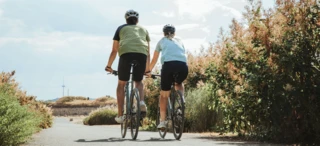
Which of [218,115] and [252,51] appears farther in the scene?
[218,115]

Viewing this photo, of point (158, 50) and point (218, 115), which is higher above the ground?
point (158, 50)

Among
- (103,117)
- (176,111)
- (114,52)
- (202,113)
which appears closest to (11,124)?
(114,52)

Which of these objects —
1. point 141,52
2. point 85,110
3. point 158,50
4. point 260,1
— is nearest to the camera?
point 141,52

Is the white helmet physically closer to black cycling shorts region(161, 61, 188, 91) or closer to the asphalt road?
black cycling shorts region(161, 61, 188, 91)

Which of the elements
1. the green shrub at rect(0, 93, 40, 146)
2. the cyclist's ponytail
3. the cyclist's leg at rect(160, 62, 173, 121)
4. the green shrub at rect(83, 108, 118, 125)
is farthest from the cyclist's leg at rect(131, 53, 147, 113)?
the green shrub at rect(83, 108, 118, 125)

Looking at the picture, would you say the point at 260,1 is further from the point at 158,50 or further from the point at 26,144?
the point at 26,144

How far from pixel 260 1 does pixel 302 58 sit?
1.78 m

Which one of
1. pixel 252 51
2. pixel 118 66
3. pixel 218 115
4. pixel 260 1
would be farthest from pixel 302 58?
pixel 218 115

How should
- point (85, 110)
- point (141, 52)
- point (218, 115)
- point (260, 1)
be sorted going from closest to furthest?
point (141, 52), point (260, 1), point (218, 115), point (85, 110)

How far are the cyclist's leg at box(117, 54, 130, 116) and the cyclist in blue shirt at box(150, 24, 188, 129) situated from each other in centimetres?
70

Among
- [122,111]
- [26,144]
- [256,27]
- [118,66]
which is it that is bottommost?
[26,144]

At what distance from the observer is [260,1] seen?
10234 mm

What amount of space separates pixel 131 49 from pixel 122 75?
20.5 inches

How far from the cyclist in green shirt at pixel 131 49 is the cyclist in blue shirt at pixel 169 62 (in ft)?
1.12
